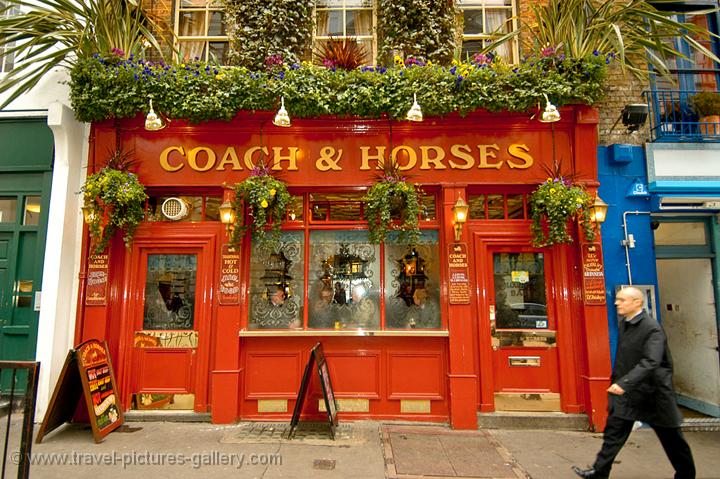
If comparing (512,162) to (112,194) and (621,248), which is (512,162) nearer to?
(621,248)

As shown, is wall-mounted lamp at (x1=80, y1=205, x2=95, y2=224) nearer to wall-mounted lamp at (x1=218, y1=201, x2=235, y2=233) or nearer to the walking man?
wall-mounted lamp at (x1=218, y1=201, x2=235, y2=233)

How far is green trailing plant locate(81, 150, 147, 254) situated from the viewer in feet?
21.0

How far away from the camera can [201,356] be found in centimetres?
682

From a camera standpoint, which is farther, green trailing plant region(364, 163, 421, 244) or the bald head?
green trailing plant region(364, 163, 421, 244)

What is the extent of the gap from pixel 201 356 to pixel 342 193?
3.43 meters

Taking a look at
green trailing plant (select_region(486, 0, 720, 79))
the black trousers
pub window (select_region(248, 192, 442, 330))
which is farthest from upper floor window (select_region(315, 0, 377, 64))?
the black trousers

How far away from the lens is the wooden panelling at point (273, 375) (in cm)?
673

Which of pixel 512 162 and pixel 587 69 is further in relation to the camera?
pixel 512 162

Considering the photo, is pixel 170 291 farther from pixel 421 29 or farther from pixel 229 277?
pixel 421 29

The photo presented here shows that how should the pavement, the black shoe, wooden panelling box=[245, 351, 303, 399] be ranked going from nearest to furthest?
the black shoe
the pavement
wooden panelling box=[245, 351, 303, 399]

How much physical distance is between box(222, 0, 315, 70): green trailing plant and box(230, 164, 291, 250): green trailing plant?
1954 millimetres

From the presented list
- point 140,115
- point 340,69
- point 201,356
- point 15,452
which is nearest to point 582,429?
point 201,356

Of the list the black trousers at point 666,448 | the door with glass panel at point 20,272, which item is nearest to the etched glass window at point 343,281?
the black trousers at point 666,448

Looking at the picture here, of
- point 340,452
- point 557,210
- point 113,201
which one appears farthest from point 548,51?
point 113,201
